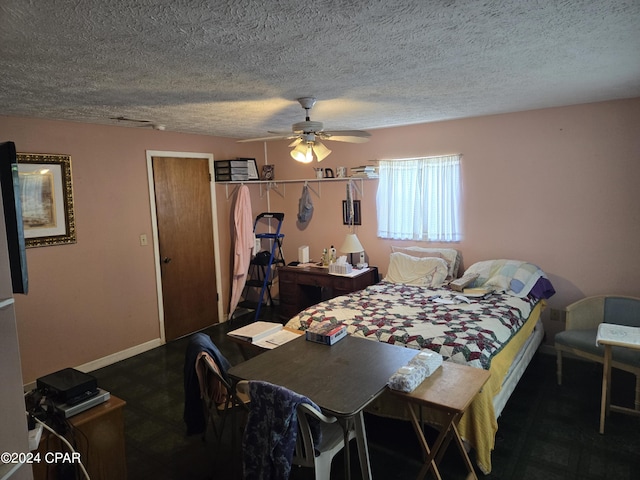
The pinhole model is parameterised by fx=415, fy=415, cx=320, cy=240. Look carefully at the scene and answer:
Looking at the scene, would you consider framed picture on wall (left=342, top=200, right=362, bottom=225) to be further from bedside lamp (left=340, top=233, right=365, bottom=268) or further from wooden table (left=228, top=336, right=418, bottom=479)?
wooden table (left=228, top=336, right=418, bottom=479)

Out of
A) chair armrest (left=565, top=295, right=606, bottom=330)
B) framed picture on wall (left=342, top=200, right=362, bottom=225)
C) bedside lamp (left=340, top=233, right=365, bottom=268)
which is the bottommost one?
chair armrest (left=565, top=295, right=606, bottom=330)

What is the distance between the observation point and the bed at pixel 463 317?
98.4 inches

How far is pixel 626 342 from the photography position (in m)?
2.49

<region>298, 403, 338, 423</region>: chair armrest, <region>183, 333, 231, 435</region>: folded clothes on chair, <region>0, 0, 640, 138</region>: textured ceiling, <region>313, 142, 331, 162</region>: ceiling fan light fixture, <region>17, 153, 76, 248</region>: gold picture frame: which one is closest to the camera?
<region>0, 0, 640, 138</region>: textured ceiling

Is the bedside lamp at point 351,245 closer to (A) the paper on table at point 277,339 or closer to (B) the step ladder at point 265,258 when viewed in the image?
(B) the step ladder at point 265,258

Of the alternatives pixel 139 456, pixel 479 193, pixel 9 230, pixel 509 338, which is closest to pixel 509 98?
pixel 479 193

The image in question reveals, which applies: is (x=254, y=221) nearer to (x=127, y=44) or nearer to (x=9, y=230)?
(x=127, y=44)

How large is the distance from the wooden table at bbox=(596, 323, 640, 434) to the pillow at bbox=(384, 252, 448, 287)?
4.93ft

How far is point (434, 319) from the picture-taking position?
3088 millimetres

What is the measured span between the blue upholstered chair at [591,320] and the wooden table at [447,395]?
58.2 inches

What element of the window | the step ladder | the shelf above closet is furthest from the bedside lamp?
the step ladder

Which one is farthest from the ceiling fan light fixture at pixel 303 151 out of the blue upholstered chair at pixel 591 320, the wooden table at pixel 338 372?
the blue upholstered chair at pixel 591 320

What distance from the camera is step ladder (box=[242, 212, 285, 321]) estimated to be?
522 centimetres

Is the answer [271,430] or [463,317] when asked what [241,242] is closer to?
[463,317]
